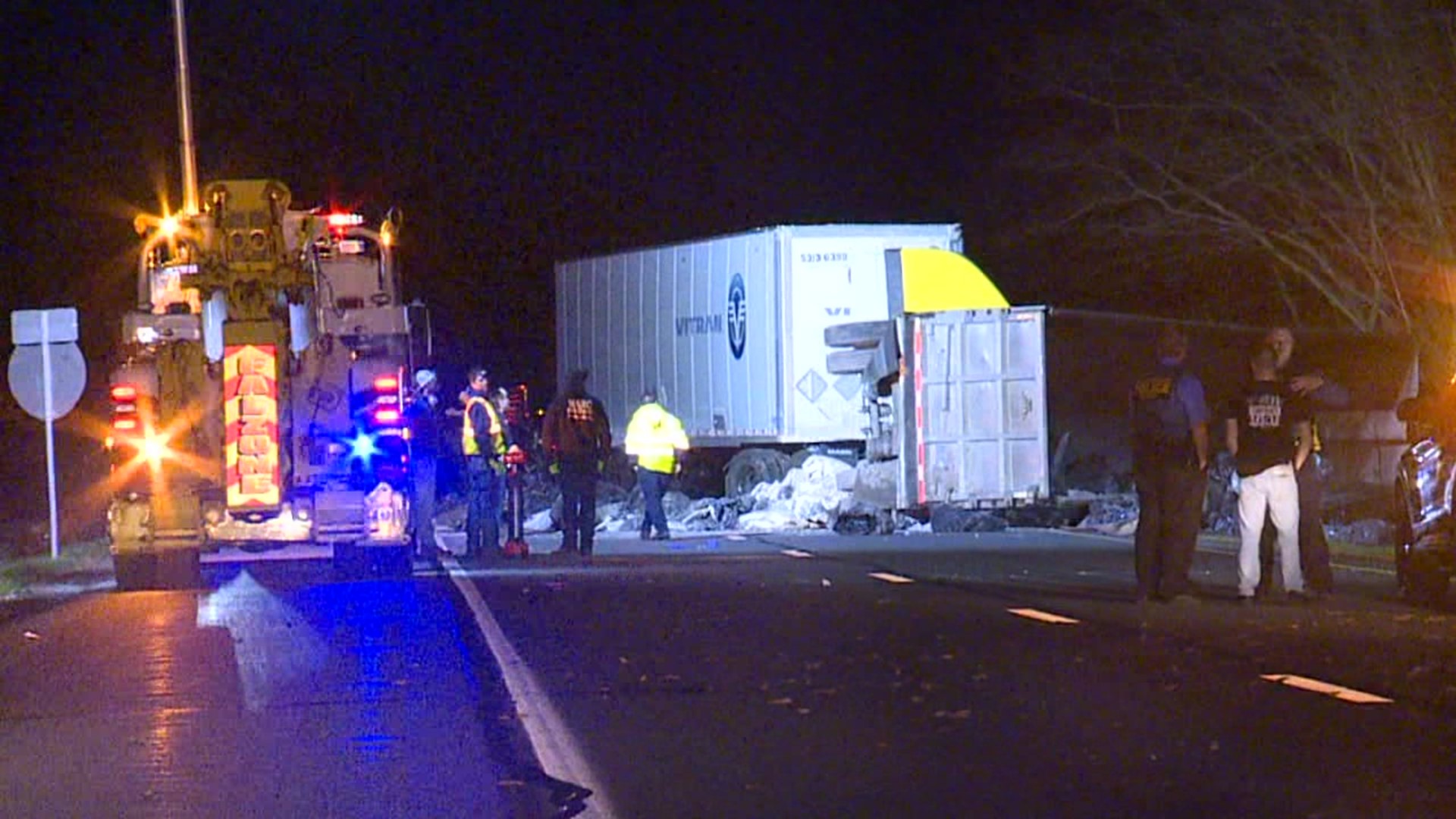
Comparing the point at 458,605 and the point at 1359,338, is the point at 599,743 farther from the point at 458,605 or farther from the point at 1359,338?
the point at 1359,338

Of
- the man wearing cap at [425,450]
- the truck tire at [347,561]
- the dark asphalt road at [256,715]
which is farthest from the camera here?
the man wearing cap at [425,450]

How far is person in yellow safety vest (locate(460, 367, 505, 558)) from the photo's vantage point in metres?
21.0

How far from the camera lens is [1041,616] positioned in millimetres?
13781

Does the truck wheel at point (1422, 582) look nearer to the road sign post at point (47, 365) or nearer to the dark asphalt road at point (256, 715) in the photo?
the dark asphalt road at point (256, 715)

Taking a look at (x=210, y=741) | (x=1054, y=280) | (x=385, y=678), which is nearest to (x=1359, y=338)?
(x=1054, y=280)

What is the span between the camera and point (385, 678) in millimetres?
11406

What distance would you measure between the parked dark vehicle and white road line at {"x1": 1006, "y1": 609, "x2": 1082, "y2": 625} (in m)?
2.64

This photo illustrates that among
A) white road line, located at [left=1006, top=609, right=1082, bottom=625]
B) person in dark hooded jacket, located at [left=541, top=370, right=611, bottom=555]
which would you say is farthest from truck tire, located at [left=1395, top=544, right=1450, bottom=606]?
person in dark hooded jacket, located at [left=541, top=370, right=611, bottom=555]

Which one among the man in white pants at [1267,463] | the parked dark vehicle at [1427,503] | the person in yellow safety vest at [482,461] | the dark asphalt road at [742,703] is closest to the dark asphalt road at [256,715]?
the dark asphalt road at [742,703]

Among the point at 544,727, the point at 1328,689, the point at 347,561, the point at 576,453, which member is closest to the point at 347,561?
the point at 347,561

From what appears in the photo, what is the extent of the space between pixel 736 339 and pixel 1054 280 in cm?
1673

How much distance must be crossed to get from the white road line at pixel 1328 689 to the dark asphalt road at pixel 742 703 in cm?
4

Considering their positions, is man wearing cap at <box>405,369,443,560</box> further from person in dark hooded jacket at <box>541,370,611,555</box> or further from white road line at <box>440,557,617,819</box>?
white road line at <box>440,557,617,819</box>

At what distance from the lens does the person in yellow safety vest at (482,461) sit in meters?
21.0
